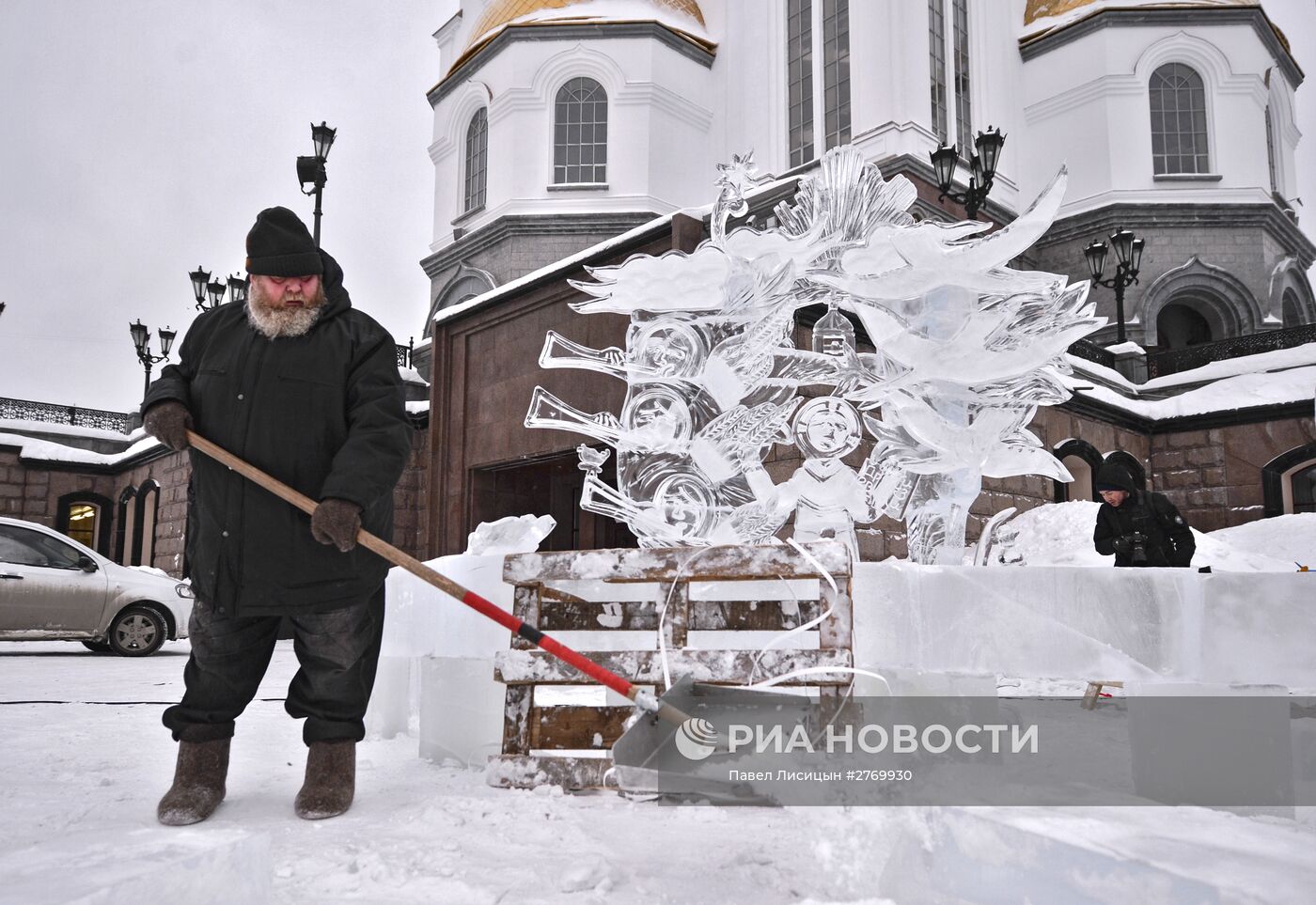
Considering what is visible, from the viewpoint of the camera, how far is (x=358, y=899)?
2.24m

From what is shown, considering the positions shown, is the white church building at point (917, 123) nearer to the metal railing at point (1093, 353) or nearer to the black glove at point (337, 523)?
the metal railing at point (1093, 353)

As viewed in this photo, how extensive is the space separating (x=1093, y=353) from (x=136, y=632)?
1453cm

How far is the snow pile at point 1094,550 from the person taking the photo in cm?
790

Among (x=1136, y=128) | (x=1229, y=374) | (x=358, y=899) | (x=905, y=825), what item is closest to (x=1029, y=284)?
(x=905, y=825)

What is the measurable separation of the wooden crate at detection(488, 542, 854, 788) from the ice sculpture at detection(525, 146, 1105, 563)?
1660 millimetres

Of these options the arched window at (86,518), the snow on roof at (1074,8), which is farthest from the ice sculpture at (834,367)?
the arched window at (86,518)

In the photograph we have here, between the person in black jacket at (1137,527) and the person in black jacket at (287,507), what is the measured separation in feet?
15.2

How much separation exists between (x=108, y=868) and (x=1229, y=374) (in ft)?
56.4

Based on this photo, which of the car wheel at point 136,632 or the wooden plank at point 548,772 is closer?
the wooden plank at point 548,772

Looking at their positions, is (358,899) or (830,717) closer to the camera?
(358,899)

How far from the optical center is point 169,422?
312cm

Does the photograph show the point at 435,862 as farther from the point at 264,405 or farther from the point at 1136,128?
the point at 1136,128

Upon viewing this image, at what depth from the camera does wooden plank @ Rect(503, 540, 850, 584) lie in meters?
3.29

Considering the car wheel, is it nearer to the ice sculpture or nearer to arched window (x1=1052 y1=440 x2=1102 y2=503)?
the ice sculpture
